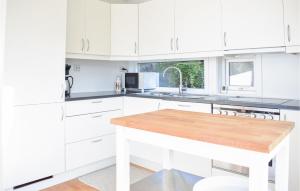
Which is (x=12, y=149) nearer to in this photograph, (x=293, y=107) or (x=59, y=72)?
(x=59, y=72)

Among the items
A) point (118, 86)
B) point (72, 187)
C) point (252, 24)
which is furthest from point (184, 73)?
point (72, 187)

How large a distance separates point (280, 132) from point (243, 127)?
0.16 meters

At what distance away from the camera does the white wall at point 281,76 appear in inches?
95.7

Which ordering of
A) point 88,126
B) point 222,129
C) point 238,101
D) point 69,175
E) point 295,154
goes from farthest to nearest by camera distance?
point 88,126, point 69,175, point 238,101, point 295,154, point 222,129

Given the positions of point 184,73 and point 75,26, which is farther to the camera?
point 184,73

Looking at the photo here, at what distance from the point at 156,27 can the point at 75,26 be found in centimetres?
106

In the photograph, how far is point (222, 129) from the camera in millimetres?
1065

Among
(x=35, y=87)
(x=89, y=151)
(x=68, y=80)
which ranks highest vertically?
(x=68, y=80)

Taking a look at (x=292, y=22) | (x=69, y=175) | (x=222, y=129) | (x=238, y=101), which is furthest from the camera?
(x=69, y=175)

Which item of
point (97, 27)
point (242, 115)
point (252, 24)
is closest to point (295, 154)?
point (242, 115)

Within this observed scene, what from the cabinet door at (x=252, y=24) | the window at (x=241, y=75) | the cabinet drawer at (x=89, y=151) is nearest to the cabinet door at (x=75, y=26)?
the cabinet drawer at (x=89, y=151)

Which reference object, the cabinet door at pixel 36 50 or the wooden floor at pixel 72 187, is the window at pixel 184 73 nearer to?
the cabinet door at pixel 36 50

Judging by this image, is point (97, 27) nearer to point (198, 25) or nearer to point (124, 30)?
point (124, 30)

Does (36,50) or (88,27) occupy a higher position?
(88,27)
